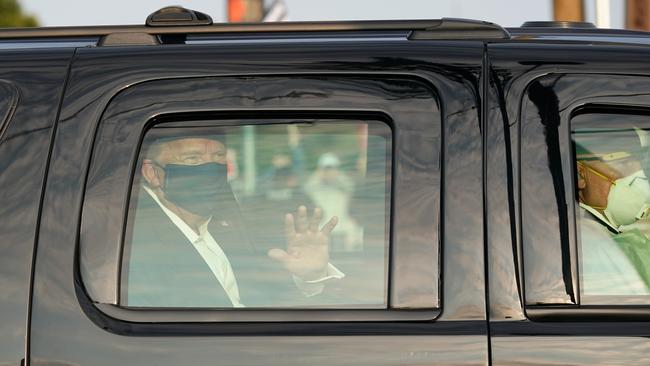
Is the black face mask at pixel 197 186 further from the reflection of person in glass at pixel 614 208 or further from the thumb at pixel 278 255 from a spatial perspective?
the reflection of person in glass at pixel 614 208

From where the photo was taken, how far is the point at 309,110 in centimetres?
279

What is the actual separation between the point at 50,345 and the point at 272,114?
2.34 feet

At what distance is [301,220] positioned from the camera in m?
2.78

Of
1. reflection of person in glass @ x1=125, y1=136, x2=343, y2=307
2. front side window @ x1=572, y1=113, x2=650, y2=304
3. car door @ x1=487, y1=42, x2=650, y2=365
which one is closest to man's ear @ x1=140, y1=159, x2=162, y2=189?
reflection of person in glass @ x1=125, y1=136, x2=343, y2=307

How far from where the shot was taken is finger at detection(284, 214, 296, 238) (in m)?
2.77

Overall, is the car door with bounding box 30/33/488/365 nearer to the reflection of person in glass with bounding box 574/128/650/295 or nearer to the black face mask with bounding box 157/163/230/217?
the black face mask with bounding box 157/163/230/217

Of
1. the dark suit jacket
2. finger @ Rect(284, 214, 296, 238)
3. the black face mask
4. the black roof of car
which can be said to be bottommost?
the dark suit jacket

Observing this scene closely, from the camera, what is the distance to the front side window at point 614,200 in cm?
273

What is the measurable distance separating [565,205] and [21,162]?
123cm

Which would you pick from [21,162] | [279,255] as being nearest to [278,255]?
[279,255]

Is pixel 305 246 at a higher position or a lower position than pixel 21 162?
lower

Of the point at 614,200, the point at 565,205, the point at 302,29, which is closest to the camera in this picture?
the point at 565,205

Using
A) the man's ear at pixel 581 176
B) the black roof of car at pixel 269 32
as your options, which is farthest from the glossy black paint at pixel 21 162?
the man's ear at pixel 581 176

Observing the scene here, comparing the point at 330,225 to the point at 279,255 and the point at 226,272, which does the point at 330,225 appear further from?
the point at 226,272
